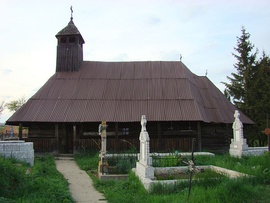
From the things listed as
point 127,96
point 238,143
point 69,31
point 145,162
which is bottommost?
point 145,162

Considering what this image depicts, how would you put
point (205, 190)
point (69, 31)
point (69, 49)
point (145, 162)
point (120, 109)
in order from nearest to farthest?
point (205, 190) → point (145, 162) → point (120, 109) → point (69, 49) → point (69, 31)

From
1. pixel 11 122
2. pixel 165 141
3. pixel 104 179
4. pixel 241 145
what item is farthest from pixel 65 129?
pixel 241 145

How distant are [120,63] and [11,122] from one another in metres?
9.73

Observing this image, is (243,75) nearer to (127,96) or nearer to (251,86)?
(251,86)

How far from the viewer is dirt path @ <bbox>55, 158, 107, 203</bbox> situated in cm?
877

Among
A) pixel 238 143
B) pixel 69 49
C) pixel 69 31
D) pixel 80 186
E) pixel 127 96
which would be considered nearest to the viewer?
pixel 80 186

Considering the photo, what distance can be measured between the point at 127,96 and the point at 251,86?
12.0 metres

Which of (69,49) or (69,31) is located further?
(69,31)

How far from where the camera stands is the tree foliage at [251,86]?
25.7 m

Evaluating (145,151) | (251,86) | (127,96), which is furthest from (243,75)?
(145,151)

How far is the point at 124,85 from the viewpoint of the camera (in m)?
22.5

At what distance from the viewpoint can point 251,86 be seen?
88.0 ft

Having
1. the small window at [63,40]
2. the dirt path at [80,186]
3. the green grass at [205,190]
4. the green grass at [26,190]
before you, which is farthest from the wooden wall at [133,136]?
the green grass at [26,190]

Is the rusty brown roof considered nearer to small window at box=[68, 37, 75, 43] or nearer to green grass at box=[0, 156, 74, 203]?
small window at box=[68, 37, 75, 43]
